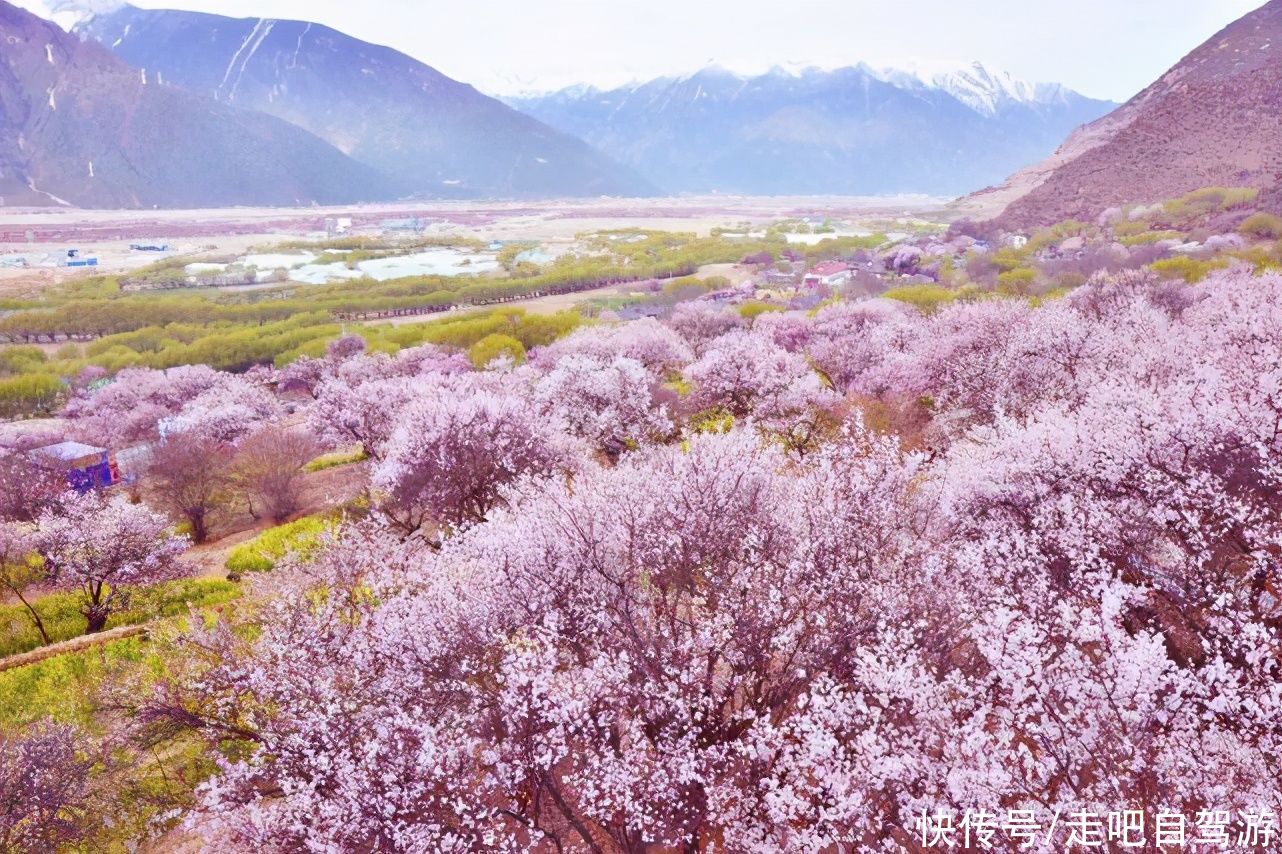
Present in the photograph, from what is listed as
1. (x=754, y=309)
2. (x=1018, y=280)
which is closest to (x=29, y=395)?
(x=754, y=309)

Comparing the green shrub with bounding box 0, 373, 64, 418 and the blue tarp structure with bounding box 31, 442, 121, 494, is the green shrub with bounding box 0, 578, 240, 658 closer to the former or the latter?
the blue tarp structure with bounding box 31, 442, 121, 494

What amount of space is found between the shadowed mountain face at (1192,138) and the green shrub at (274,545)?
101 m

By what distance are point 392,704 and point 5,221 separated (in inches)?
8661

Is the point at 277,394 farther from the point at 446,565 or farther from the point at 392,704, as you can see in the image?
the point at 392,704

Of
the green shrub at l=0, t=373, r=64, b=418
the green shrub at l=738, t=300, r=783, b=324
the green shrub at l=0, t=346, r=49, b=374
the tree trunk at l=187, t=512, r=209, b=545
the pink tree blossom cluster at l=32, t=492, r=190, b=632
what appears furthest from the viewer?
the green shrub at l=0, t=346, r=49, b=374

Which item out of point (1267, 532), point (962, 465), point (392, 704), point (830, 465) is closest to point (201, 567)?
point (392, 704)

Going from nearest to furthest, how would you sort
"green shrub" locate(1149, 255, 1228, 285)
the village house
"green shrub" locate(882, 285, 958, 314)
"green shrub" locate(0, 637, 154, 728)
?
"green shrub" locate(0, 637, 154, 728) < "green shrub" locate(1149, 255, 1228, 285) < "green shrub" locate(882, 285, 958, 314) < the village house

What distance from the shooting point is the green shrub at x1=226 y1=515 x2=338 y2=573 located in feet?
80.2

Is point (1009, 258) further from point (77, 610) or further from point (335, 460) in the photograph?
point (77, 610)

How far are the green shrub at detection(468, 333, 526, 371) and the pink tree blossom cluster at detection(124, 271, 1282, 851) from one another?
111ft

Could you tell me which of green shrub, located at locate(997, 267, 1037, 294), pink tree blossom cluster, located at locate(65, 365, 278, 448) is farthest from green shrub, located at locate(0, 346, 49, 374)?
green shrub, located at locate(997, 267, 1037, 294)

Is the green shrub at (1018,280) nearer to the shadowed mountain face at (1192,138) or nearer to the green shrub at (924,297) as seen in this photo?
the green shrub at (924,297)

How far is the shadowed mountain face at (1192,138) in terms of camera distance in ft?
301

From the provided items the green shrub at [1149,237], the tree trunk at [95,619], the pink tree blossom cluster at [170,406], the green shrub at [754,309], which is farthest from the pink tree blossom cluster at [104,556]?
the green shrub at [1149,237]
